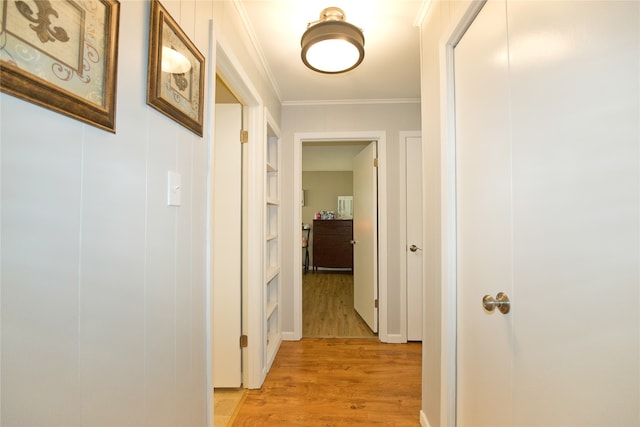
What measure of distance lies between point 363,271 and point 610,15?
2.70 m

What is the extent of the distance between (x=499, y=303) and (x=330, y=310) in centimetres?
284

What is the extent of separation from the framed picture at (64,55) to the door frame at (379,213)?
6.67 ft

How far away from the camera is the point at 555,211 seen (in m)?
0.69

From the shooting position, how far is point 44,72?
500 millimetres

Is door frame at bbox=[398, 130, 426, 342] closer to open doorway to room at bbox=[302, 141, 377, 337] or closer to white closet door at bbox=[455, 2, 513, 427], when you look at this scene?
open doorway to room at bbox=[302, 141, 377, 337]

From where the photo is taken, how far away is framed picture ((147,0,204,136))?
795 millimetres

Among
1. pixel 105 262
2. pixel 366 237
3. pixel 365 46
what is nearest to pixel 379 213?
pixel 366 237

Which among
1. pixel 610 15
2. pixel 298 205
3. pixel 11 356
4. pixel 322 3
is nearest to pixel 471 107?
pixel 610 15

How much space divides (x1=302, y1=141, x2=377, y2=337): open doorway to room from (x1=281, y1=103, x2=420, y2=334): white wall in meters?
0.26

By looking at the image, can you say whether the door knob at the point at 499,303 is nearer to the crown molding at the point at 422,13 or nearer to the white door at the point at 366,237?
the crown molding at the point at 422,13

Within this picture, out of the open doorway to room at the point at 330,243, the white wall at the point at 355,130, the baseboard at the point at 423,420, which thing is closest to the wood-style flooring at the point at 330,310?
the open doorway to room at the point at 330,243

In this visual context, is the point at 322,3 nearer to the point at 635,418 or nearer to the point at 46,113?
the point at 46,113

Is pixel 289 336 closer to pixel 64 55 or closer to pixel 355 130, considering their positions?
pixel 355 130

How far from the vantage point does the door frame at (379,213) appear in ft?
8.70
